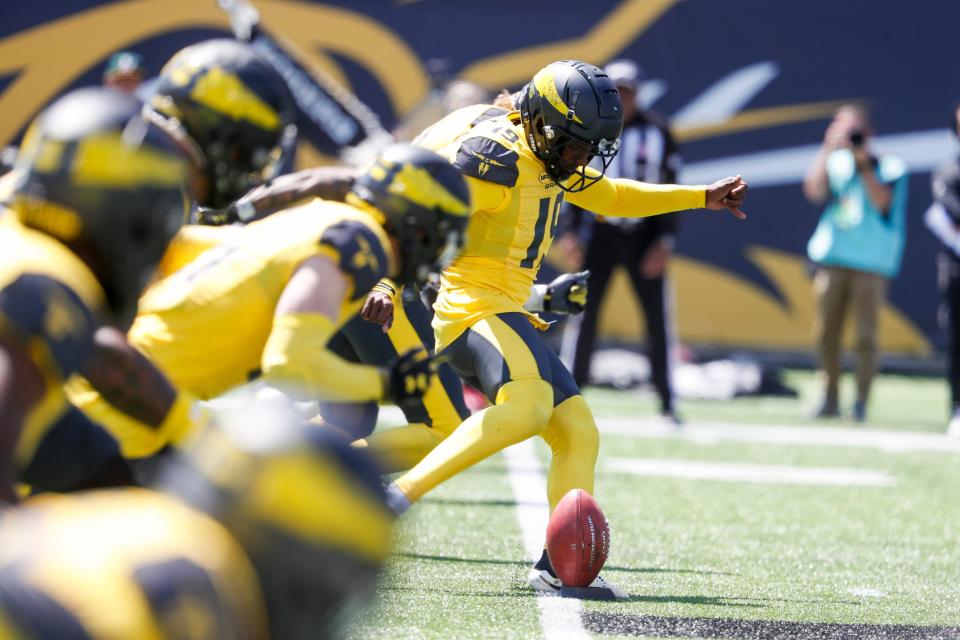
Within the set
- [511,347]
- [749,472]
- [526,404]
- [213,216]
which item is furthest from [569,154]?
[749,472]

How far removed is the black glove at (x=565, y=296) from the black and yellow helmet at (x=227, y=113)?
1989 millimetres

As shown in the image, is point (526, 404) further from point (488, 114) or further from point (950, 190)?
point (950, 190)

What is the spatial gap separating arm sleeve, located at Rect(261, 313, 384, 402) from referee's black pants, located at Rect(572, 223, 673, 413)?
6.30 meters

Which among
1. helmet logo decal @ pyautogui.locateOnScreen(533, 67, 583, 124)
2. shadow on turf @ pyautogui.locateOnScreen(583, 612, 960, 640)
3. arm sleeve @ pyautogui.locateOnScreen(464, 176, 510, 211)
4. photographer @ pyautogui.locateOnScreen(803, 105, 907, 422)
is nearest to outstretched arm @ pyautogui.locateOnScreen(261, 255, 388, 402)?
shadow on turf @ pyautogui.locateOnScreen(583, 612, 960, 640)

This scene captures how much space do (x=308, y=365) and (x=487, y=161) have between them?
1.74 metres

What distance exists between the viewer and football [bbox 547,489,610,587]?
498cm

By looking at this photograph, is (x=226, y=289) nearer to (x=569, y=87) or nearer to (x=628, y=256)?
(x=569, y=87)

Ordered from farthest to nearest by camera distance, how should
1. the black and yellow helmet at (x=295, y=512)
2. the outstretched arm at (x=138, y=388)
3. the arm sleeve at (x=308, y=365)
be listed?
the arm sleeve at (x=308, y=365), the outstretched arm at (x=138, y=388), the black and yellow helmet at (x=295, y=512)

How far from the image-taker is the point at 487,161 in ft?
17.0

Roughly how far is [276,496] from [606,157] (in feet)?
10.2

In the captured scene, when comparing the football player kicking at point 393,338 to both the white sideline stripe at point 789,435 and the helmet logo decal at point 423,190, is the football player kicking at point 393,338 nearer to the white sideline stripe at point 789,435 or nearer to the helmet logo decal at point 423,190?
the helmet logo decal at point 423,190

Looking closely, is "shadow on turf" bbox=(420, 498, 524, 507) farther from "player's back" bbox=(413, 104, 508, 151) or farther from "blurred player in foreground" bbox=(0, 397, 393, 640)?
"blurred player in foreground" bbox=(0, 397, 393, 640)


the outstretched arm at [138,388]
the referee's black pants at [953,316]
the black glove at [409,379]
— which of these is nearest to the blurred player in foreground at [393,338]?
the black glove at [409,379]

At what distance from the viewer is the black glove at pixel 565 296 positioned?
5.71 m
